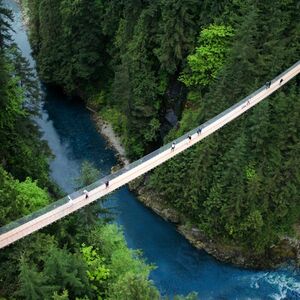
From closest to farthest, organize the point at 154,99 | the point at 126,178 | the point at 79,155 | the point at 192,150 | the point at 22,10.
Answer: the point at 126,178 → the point at 192,150 → the point at 154,99 → the point at 79,155 → the point at 22,10

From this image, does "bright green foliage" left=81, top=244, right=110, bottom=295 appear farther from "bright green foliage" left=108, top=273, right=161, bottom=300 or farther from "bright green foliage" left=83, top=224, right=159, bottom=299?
"bright green foliage" left=108, top=273, right=161, bottom=300

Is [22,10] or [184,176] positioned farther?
[22,10]

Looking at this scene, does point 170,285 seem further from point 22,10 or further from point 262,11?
point 22,10

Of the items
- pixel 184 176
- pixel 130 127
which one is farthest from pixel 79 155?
pixel 184 176

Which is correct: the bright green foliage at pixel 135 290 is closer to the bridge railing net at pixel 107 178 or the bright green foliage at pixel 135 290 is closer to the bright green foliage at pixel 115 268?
the bright green foliage at pixel 115 268

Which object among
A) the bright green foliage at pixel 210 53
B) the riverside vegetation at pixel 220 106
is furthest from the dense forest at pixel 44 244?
the bright green foliage at pixel 210 53
